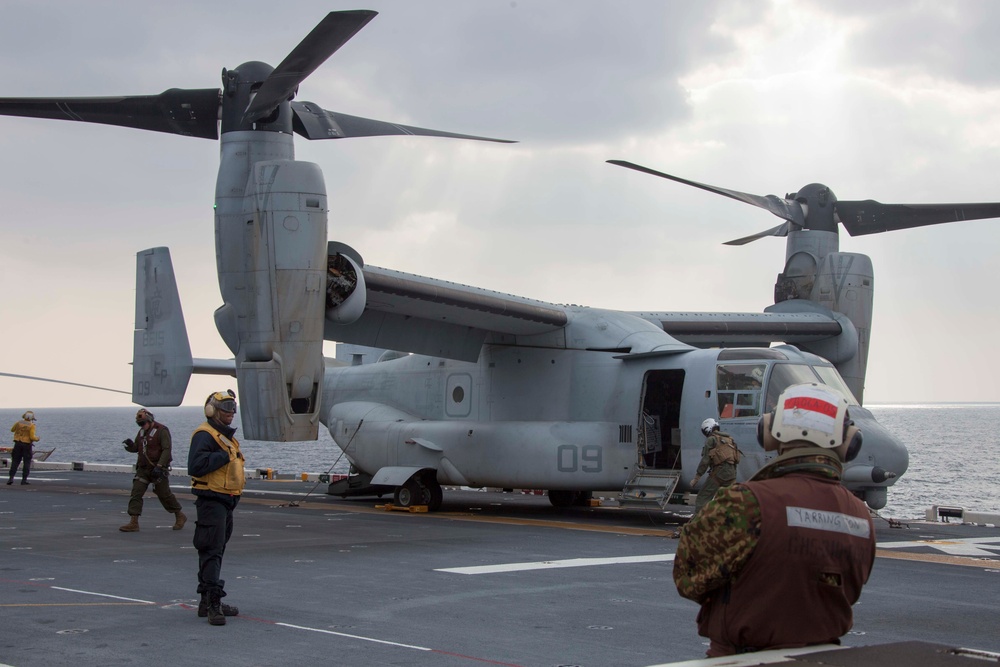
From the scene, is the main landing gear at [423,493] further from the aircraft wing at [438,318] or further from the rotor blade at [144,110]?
the rotor blade at [144,110]

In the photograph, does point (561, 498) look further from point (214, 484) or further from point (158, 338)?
point (214, 484)

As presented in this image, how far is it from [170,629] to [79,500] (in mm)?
13303

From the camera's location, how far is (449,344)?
1900 centimetres

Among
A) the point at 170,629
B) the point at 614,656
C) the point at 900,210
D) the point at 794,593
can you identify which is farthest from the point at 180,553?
the point at 900,210

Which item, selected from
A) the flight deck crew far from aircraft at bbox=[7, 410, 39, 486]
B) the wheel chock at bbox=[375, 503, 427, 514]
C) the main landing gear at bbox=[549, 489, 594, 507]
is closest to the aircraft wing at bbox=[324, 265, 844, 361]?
the wheel chock at bbox=[375, 503, 427, 514]

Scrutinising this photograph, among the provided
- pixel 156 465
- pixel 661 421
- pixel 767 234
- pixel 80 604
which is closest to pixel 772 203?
pixel 767 234

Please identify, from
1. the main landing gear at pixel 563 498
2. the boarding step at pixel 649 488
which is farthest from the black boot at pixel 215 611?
the main landing gear at pixel 563 498

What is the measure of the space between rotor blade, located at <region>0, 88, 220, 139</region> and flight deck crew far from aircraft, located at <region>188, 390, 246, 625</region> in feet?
27.8

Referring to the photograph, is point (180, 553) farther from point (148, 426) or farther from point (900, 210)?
point (900, 210)

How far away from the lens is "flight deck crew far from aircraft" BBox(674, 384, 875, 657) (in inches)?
→ 135

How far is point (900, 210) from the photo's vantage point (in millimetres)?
21609

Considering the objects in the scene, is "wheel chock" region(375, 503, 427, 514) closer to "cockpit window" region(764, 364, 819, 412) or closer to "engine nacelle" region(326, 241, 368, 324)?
"engine nacelle" region(326, 241, 368, 324)

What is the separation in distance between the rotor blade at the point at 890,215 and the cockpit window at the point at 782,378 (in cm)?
739

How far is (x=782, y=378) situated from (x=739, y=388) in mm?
659
